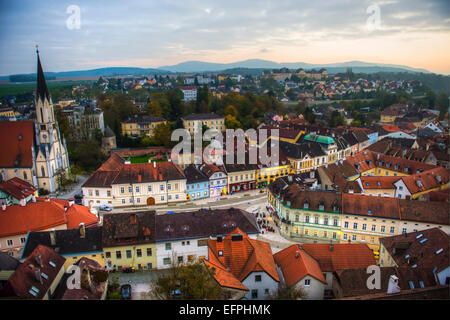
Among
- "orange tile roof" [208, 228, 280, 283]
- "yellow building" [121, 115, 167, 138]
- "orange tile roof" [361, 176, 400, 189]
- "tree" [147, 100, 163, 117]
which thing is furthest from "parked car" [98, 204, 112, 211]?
"tree" [147, 100, 163, 117]

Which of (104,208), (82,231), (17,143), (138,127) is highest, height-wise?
(17,143)

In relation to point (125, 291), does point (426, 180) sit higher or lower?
higher

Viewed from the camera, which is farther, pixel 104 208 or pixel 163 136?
pixel 163 136

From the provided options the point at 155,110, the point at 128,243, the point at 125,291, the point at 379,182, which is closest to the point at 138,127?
the point at 155,110

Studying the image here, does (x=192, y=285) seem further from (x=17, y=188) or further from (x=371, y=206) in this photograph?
(x=17, y=188)

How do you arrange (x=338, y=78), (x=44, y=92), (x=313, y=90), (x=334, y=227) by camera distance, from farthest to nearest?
(x=338, y=78), (x=313, y=90), (x=44, y=92), (x=334, y=227)

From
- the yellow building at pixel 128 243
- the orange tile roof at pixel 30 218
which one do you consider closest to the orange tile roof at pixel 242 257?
the yellow building at pixel 128 243

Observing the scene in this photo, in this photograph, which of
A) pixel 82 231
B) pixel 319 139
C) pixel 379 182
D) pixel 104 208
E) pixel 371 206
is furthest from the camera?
pixel 319 139
